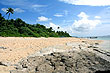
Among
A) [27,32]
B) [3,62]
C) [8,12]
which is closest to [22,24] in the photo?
[27,32]

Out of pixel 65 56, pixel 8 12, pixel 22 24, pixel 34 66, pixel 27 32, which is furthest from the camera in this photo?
pixel 8 12

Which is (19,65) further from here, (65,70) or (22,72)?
(65,70)

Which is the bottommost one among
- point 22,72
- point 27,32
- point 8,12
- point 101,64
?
point 22,72

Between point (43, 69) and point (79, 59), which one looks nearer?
point (43, 69)

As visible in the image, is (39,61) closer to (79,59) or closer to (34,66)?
(34,66)

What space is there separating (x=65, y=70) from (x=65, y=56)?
3.17ft

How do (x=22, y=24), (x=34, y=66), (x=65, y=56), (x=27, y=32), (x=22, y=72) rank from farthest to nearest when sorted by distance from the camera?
(x=22, y=24) < (x=27, y=32) < (x=65, y=56) < (x=34, y=66) < (x=22, y=72)

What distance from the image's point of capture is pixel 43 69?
5039 mm

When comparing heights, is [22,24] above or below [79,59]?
above

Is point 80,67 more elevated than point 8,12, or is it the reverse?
point 8,12

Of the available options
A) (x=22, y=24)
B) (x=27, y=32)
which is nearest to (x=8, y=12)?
(x=22, y=24)

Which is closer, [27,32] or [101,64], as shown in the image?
[101,64]

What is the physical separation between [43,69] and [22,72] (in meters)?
0.94

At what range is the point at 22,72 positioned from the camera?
4891mm
